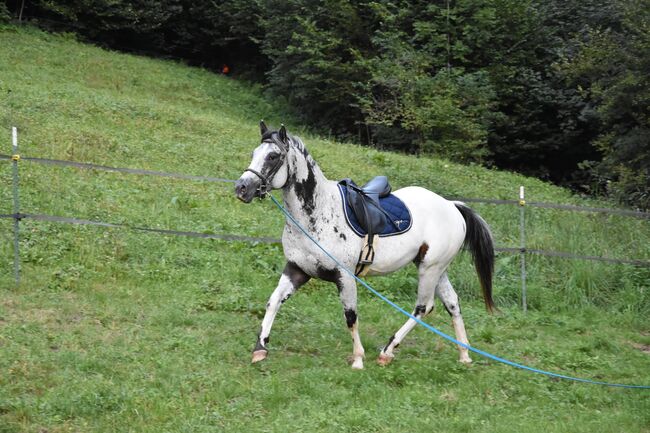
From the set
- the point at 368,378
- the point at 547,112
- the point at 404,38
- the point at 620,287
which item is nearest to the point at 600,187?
the point at 547,112

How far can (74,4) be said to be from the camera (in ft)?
111

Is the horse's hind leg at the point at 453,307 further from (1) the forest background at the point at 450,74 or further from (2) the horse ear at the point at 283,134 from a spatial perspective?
(1) the forest background at the point at 450,74

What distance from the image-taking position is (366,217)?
704 cm

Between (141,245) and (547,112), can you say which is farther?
(547,112)

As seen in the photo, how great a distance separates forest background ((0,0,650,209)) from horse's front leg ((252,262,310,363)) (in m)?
13.4

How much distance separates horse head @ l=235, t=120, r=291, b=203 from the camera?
20.6 ft

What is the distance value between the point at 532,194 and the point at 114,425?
1394 centimetres

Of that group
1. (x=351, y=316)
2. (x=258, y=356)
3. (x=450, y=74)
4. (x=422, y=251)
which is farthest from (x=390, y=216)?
(x=450, y=74)

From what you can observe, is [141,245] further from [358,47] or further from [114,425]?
[358,47]

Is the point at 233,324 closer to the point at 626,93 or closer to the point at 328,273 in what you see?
A: the point at 328,273

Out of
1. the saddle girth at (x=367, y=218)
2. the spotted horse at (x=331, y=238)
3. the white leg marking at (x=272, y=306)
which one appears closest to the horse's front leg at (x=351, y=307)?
the spotted horse at (x=331, y=238)

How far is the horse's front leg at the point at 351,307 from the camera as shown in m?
6.90

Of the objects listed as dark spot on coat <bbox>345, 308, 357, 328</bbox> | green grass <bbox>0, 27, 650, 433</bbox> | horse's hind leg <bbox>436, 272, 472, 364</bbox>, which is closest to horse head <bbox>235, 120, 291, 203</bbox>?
dark spot on coat <bbox>345, 308, 357, 328</bbox>

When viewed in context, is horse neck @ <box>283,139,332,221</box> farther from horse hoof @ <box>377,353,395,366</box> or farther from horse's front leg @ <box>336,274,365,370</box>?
horse hoof @ <box>377,353,395,366</box>
